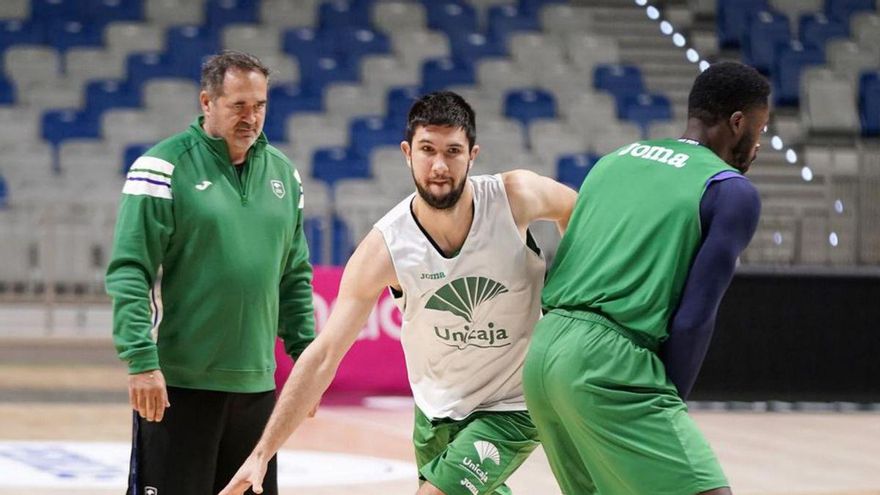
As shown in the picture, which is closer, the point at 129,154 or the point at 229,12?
the point at 129,154

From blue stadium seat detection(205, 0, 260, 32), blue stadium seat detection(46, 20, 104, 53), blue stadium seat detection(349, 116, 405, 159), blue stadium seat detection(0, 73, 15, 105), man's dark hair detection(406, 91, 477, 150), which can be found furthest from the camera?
blue stadium seat detection(205, 0, 260, 32)

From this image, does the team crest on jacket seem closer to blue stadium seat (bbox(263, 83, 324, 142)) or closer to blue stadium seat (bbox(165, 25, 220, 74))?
blue stadium seat (bbox(263, 83, 324, 142))

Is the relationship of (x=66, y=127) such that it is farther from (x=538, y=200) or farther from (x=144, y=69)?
(x=538, y=200)

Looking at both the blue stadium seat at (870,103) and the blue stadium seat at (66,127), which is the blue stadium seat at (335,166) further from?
the blue stadium seat at (870,103)

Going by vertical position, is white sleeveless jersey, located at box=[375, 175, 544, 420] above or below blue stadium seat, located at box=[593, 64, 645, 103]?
below

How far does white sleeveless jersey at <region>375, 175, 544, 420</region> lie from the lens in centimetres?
464

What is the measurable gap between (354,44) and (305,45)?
2.11 ft

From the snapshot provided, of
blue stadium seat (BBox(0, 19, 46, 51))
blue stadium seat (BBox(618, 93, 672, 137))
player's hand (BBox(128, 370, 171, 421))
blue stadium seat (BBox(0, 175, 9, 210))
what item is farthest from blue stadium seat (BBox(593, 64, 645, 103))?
player's hand (BBox(128, 370, 171, 421))

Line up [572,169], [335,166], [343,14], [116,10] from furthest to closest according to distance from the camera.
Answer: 1. [343,14]
2. [116,10]
3. [335,166]
4. [572,169]

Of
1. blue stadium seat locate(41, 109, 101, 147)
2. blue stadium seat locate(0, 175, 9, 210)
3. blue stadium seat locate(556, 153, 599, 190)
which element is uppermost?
blue stadium seat locate(41, 109, 101, 147)

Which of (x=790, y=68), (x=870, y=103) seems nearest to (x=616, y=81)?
(x=790, y=68)

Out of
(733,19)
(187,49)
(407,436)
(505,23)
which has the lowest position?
(407,436)

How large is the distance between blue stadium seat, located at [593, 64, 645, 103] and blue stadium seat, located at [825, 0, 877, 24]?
3.45 metres

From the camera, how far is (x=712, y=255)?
3.71 metres
